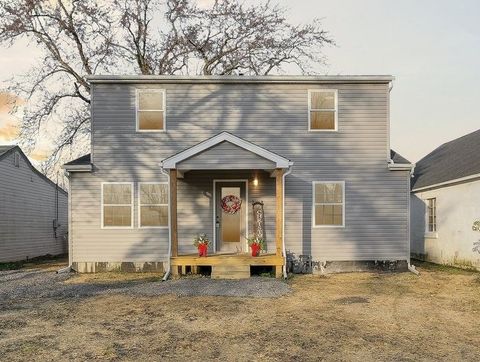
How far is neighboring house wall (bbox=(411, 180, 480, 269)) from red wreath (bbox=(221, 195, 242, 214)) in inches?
307

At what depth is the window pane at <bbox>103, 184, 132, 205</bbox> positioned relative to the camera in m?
15.4

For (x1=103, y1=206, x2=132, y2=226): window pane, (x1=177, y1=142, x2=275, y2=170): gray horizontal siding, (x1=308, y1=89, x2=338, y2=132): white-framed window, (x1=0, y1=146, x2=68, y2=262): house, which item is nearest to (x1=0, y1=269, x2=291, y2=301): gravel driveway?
(x1=103, y1=206, x2=132, y2=226): window pane

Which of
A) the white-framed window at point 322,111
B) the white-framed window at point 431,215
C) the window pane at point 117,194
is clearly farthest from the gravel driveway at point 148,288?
the white-framed window at point 431,215

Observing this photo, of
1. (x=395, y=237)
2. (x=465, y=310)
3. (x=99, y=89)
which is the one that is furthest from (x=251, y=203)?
(x=465, y=310)

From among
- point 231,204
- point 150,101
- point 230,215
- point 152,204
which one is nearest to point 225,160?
point 231,204

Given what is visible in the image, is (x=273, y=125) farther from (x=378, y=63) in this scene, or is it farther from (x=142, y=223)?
(x=378, y=63)

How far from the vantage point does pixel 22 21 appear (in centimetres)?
2450

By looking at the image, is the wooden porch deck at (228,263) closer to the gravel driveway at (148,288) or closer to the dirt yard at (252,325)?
the gravel driveway at (148,288)

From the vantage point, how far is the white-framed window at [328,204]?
1541 centimetres

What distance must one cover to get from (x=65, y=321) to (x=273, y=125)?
915cm

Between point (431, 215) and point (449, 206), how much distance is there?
2.06 metres

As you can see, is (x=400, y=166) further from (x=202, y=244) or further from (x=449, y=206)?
(x=202, y=244)

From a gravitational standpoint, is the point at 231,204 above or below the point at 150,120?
below

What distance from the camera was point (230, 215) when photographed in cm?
1558
